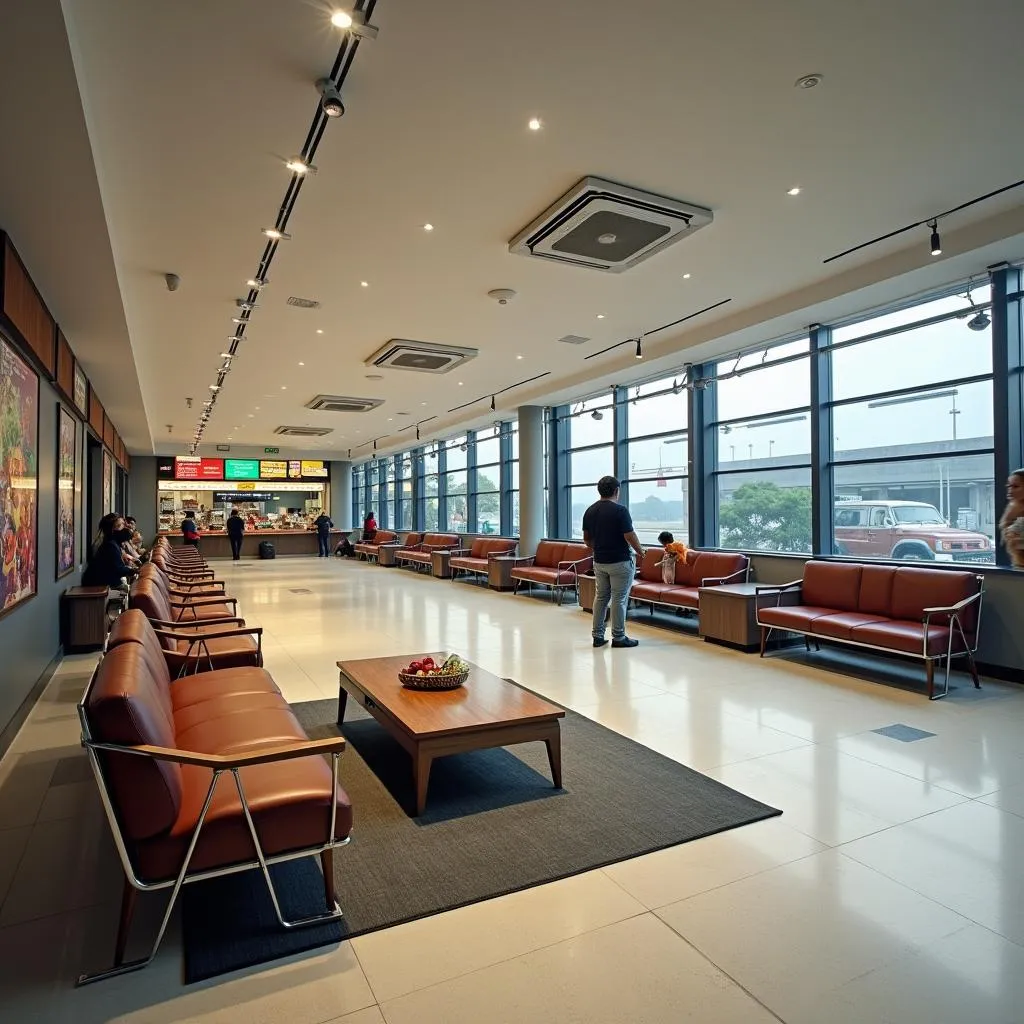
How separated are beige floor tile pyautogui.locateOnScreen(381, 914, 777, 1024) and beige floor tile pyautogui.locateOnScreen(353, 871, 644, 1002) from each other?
0.05m

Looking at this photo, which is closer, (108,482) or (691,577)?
(691,577)

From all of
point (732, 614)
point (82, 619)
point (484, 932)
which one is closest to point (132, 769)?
point (484, 932)

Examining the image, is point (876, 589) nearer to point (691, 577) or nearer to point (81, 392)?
point (691, 577)

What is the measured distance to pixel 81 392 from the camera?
291 inches

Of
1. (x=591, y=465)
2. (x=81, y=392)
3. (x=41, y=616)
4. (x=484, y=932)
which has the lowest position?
(x=484, y=932)

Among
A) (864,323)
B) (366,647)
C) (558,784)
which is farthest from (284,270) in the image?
(864,323)

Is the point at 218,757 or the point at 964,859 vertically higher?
the point at 218,757

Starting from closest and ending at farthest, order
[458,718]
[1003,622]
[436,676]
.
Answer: [458,718]
[436,676]
[1003,622]

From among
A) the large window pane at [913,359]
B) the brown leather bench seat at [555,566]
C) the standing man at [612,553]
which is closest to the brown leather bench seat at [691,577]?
the standing man at [612,553]

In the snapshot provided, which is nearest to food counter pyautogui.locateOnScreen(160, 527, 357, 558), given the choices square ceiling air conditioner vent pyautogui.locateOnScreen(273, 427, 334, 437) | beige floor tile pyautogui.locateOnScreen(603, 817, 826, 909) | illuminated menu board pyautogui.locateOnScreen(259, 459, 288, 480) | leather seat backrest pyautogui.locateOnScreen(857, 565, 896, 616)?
illuminated menu board pyautogui.locateOnScreen(259, 459, 288, 480)

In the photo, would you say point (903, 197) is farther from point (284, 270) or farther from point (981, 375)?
point (284, 270)

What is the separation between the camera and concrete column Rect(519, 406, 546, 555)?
1166 centimetres

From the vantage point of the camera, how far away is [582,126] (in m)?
→ 3.60

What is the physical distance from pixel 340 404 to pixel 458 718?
9.95 meters
